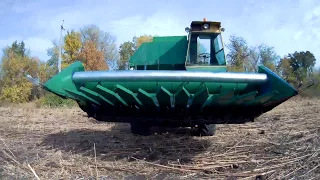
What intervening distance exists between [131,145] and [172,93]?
5.58ft

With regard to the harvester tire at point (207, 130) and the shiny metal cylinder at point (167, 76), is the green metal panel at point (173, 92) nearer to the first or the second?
the shiny metal cylinder at point (167, 76)

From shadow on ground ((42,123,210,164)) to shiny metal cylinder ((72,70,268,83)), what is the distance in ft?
4.12

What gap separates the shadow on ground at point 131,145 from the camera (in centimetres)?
498

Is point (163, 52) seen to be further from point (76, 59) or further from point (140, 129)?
point (76, 59)

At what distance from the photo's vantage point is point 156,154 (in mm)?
5094

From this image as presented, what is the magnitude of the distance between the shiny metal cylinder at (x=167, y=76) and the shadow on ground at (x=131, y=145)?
4.12 ft

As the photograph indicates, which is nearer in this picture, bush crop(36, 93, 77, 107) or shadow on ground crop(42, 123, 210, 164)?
shadow on ground crop(42, 123, 210, 164)

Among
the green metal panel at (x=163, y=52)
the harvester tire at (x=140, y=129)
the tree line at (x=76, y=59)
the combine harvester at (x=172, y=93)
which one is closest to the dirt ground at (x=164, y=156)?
the harvester tire at (x=140, y=129)

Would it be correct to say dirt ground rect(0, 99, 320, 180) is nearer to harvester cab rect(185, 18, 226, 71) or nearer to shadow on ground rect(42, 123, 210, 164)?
shadow on ground rect(42, 123, 210, 164)

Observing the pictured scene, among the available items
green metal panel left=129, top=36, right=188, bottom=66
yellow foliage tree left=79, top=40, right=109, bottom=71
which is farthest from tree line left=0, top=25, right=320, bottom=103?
green metal panel left=129, top=36, right=188, bottom=66

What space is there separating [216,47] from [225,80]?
2762 millimetres

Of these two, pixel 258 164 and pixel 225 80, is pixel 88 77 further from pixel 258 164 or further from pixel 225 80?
pixel 258 164

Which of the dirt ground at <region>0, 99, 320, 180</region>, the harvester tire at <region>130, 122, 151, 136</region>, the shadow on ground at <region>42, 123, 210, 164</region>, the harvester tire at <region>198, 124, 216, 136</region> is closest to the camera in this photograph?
the dirt ground at <region>0, 99, 320, 180</region>

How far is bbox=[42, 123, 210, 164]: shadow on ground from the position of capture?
16.3 feet
